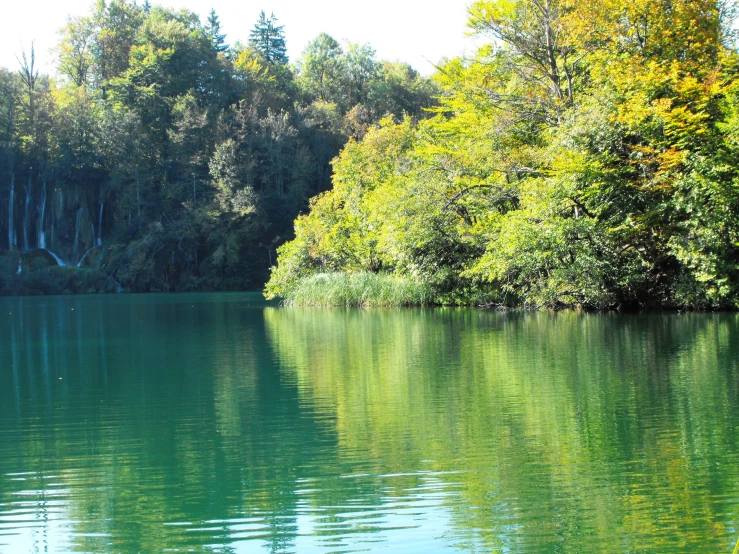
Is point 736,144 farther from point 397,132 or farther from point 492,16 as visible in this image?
point 397,132

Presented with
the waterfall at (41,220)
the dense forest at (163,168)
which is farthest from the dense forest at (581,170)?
the waterfall at (41,220)

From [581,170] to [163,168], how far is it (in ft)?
145

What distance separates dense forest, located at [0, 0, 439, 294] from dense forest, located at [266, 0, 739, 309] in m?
28.5

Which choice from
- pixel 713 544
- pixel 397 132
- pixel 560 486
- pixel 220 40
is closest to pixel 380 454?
pixel 560 486

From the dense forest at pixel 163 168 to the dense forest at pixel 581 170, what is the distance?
28466mm

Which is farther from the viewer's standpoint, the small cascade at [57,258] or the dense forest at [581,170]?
the small cascade at [57,258]

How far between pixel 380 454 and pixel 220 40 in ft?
247

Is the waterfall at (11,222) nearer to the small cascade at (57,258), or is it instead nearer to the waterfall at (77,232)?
the small cascade at (57,258)

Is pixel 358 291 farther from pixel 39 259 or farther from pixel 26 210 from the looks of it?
pixel 26 210

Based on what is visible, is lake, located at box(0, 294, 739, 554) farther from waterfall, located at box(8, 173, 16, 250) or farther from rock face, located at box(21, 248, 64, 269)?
waterfall, located at box(8, 173, 16, 250)

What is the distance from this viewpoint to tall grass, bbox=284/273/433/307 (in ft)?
99.2

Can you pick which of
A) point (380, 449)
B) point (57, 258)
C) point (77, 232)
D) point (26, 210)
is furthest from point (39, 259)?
point (380, 449)

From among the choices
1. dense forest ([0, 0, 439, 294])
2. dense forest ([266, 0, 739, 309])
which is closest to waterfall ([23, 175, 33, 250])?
dense forest ([0, 0, 439, 294])

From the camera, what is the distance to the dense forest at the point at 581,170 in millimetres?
21938
